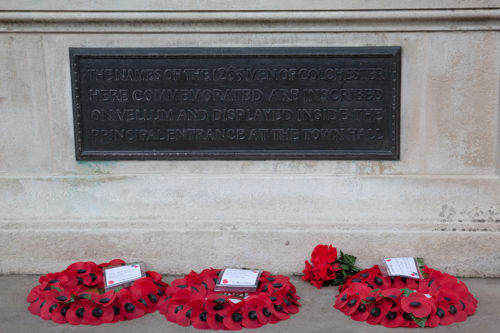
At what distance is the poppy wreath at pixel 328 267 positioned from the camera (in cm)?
474

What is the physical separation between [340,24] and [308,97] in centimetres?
77

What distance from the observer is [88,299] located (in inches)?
164

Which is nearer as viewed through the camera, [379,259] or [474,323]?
[474,323]

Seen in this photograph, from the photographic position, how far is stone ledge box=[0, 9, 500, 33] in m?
4.83

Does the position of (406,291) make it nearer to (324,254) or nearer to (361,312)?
(361,312)

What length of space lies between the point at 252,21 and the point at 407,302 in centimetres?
293

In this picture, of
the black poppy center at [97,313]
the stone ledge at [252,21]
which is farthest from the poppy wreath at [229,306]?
the stone ledge at [252,21]

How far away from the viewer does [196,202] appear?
16.7 feet

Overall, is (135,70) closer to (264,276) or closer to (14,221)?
(14,221)

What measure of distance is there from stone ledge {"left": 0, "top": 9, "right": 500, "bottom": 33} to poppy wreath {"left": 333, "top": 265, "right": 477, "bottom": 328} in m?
2.40

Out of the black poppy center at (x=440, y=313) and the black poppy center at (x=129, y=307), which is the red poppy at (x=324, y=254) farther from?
the black poppy center at (x=129, y=307)

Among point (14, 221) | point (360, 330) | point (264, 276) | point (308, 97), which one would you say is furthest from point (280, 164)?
point (14, 221)

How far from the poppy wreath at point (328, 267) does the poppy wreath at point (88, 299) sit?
4.54 ft

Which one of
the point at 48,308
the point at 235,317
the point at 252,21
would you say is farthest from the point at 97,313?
the point at 252,21
